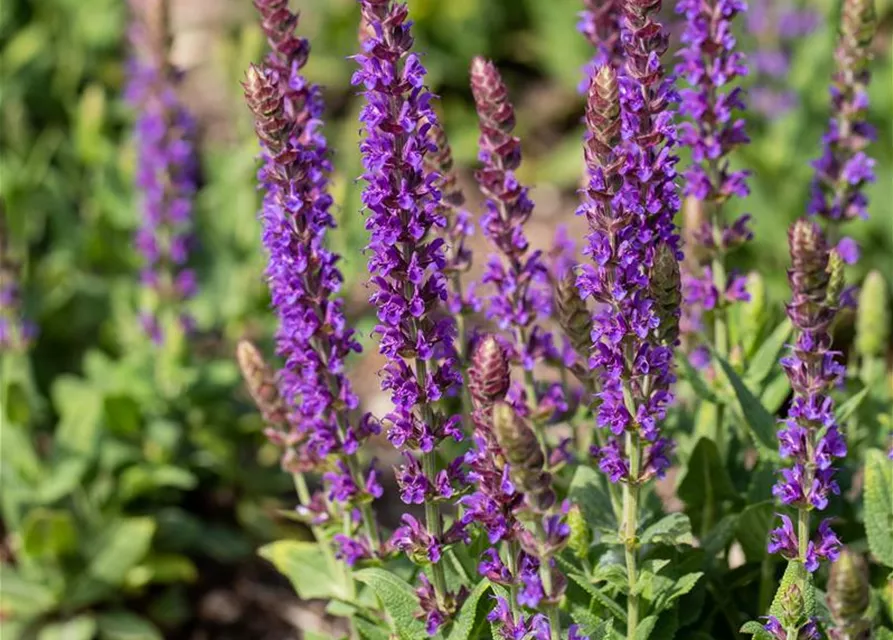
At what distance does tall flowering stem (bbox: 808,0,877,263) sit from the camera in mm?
4754

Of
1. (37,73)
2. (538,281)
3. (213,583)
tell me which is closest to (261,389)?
(538,281)

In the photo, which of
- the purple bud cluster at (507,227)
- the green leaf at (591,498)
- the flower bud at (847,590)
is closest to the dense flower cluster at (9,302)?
the purple bud cluster at (507,227)

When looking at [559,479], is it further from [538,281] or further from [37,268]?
[37,268]

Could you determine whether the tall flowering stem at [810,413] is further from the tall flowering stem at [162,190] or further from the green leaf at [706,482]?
the tall flowering stem at [162,190]

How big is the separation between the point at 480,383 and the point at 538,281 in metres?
1.31

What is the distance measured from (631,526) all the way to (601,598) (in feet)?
0.76

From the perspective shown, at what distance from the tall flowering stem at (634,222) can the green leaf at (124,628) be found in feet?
10.8

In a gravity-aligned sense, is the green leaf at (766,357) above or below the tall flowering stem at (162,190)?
below

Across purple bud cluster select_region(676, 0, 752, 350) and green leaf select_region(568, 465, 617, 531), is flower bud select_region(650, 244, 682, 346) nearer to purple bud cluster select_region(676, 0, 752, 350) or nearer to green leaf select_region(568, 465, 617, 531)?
green leaf select_region(568, 465, 617, 531)

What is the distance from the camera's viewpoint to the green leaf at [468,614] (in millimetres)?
3791

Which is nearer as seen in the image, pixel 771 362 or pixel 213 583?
pixel 771 362

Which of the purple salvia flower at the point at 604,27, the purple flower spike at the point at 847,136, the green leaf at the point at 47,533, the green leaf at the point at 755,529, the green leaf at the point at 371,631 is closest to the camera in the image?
the green leaf at the point at 371,631

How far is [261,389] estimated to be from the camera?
4664 millimetres

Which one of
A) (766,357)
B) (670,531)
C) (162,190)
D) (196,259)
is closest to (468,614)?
(670,531)
